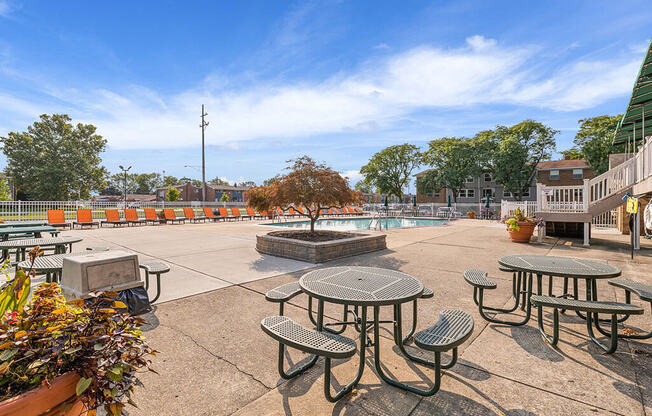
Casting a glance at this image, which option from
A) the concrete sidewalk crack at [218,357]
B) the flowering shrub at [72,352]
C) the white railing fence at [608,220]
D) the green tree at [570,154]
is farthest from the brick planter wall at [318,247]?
the green tree at [570,154]

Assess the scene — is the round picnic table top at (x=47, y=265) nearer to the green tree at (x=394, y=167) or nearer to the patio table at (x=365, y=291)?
the patio table at (x=365, y=291)

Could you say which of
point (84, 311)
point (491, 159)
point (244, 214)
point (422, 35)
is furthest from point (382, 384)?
point (491, 159)

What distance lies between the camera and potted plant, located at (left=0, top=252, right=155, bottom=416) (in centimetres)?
107

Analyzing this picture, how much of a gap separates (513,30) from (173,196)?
51.6 m

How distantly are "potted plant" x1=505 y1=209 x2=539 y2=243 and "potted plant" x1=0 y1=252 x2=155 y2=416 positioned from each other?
10710 mm

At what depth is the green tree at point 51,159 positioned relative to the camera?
36.6 metres

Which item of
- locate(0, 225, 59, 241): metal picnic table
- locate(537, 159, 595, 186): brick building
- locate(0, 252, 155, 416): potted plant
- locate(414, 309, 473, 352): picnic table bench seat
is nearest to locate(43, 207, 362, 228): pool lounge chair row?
locate(0, 225, 59, 241): metal picnic table

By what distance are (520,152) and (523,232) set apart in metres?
26.1

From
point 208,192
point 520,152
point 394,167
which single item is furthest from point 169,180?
point 520,152

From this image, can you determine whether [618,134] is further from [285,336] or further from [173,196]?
[173,196]

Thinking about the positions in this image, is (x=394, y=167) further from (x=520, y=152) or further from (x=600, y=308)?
(x=600, y=308)

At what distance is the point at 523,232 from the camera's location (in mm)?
9266

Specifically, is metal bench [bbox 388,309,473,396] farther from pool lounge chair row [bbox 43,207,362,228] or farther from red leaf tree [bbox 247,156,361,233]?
pool lounge chair row [bbox 43,207,362,228]

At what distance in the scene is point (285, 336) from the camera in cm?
193
